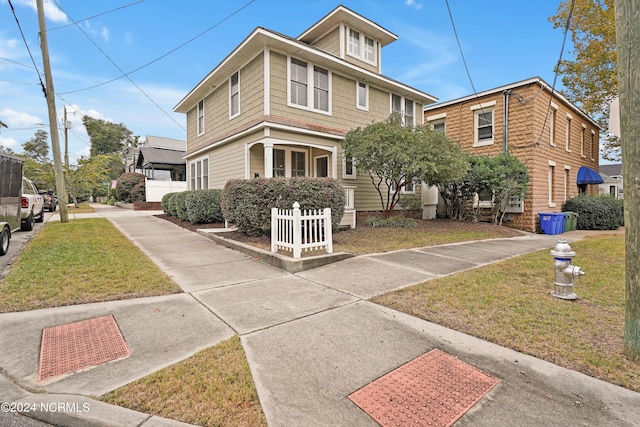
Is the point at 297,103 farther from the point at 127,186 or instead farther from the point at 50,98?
the point at 127,186

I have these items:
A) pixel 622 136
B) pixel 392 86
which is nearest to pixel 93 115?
pixel 392 86

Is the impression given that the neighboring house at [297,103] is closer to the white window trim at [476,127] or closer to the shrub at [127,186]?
the white window trim at [476,127]

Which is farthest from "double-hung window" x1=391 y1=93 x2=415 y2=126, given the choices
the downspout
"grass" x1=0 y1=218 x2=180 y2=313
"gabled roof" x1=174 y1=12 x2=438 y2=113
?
"grass" x1=0 y1=218 x2=180 y2=313

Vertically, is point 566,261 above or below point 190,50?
below

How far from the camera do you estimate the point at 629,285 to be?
253cm

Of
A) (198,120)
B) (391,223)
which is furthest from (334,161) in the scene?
(198,120)

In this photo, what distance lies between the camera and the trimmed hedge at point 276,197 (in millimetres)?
7012

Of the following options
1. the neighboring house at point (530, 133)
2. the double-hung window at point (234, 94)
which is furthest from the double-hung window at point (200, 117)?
the neighboring house at point (530, 133)

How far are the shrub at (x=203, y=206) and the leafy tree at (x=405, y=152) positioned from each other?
16.3 feet

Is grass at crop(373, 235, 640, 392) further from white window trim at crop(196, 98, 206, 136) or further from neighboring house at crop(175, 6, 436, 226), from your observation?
white window trim at crop(196, 98, 206, 136)

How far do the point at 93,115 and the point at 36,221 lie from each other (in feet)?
173

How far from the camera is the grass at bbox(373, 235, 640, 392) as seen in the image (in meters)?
2.52

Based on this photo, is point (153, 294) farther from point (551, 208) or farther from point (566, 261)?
point (551, 208)

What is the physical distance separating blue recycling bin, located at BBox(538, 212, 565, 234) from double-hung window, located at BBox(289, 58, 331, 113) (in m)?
9.57
